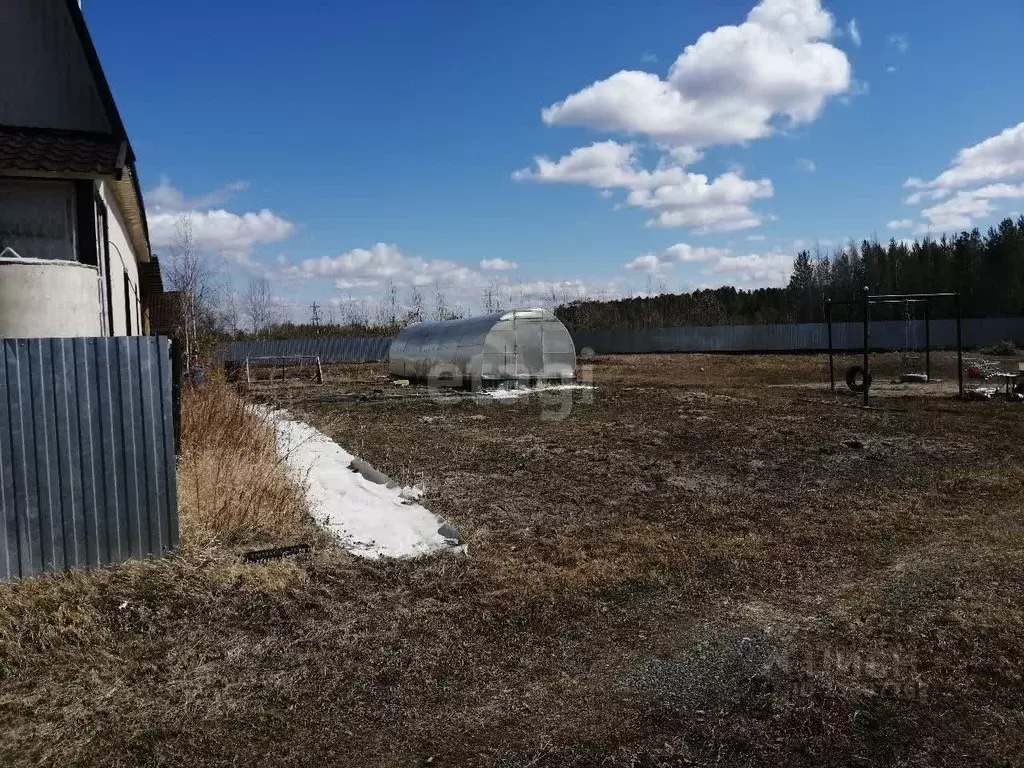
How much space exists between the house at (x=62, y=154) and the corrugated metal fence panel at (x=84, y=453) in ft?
5.16

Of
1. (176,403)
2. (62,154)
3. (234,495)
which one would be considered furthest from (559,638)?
(62,154)

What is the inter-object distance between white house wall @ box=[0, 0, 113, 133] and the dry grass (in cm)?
403

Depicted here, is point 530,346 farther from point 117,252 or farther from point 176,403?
point 176,403

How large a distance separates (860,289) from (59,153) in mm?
50673

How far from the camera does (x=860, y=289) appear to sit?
49719 millimetres

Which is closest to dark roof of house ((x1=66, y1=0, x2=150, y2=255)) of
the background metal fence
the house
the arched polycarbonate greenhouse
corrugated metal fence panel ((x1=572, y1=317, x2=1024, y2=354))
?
the house

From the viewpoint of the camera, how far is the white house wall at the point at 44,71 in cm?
859

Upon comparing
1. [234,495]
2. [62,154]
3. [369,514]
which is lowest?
[369,514]

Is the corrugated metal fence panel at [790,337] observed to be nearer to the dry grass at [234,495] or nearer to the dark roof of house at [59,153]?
the dry grass at [234,495]

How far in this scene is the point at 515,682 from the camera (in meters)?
3.92

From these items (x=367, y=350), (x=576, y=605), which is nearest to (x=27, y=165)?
(x=576, y=605)

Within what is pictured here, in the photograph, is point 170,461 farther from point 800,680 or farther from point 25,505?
point 800,680

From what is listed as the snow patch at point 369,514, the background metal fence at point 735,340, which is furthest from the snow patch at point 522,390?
the background metal fence at point 735,340

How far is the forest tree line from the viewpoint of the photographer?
2293 inches
